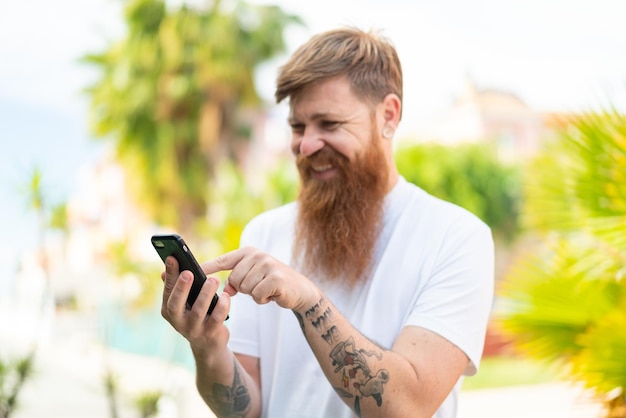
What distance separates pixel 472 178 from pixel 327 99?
30.9 m

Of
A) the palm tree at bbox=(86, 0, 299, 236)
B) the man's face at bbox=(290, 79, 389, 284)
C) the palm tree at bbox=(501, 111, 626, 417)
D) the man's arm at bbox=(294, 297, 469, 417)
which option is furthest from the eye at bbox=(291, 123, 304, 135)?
the palm tree at bbox=(86, 0, 299, 236)

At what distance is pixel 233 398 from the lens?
192 cm

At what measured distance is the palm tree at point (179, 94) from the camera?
2181 centimetres

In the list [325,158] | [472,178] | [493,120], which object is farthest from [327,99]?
[493,120]

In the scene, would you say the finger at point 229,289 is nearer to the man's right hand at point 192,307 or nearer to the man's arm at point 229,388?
the man's right hand at point 192,307

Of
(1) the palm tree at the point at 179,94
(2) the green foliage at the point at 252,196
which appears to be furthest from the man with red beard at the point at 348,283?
(1) the palm tree at the point at 179,94

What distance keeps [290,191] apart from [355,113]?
10603 mm

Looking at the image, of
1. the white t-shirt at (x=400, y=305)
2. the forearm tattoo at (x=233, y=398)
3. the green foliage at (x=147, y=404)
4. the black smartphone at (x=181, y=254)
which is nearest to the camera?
the black smartphone at (x=181, y=254)

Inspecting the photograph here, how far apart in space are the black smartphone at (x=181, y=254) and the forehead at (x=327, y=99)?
22.6 inches

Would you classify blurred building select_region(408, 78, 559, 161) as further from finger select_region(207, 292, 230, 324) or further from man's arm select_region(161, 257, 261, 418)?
finger select_region(207, 292, 230, 324)

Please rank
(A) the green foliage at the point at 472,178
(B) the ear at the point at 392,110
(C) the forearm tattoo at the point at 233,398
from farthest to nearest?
(A) the green foliage at the point at 472,178, (B) the ear at the point at 392,110, (C) the forearm tattoo at the point at 233,398

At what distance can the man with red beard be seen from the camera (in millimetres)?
1610

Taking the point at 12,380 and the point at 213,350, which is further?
the point at 12,380

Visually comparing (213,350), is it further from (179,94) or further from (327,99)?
(179,94)
